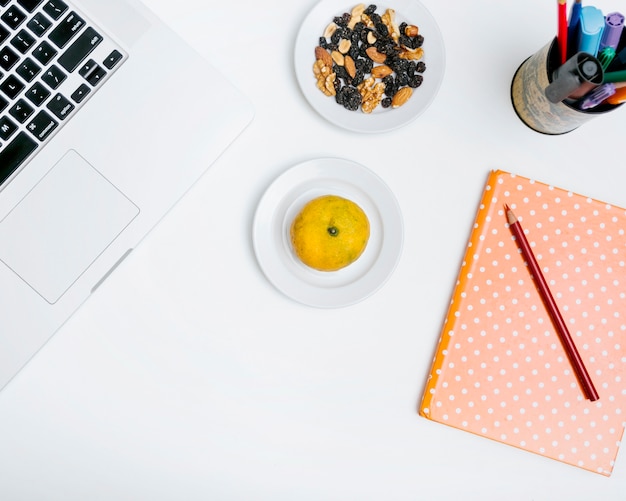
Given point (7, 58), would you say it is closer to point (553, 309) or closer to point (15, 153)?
point (15, 153)

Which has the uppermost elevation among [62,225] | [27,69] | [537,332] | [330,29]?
[330,29]

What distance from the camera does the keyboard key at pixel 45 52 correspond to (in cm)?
61

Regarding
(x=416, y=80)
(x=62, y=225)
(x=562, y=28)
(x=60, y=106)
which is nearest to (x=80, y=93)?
(x=60, y=106)

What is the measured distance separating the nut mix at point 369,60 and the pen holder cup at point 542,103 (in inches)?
4.7

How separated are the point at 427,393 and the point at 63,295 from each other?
1.45 feet

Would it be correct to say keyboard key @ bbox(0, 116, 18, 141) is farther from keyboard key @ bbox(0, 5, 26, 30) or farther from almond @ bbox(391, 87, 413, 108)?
almond @ bbox(391, 87, 413, 108)

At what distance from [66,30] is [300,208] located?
0.32m

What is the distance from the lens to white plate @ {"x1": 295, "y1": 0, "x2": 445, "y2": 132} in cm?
69

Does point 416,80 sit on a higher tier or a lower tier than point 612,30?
lower

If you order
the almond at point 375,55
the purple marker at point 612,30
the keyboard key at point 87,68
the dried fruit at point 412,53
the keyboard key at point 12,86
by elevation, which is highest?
the purple marker at point 612,30

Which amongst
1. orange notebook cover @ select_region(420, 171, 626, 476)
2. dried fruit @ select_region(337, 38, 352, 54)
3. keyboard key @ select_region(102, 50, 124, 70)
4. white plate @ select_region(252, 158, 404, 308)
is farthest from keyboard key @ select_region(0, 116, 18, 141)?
orange notebook cover @ select_region(420, 171, 626, 476)

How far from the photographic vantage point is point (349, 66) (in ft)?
2.29

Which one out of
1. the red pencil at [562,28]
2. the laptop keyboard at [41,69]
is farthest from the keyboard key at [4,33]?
the red pencil at [562,28]

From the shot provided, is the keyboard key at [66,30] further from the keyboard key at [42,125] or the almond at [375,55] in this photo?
the almond at [375,55]
